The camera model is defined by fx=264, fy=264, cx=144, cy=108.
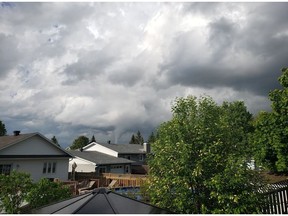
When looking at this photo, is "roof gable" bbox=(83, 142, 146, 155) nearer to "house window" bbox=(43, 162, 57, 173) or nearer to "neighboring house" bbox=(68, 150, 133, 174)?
"neighboring house" bbox=(68, 150, 133, 174)

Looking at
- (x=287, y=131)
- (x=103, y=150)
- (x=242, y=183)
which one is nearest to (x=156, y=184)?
(x=242, y=183)

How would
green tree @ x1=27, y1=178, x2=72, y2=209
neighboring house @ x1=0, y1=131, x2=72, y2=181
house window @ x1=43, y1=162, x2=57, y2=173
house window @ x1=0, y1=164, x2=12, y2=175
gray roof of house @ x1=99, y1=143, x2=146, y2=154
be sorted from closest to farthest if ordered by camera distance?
green tree @ x1=27, y1=178, x2=72, y2=209
house window @ x1=0, y1=164, x2=12, y2=175
neighboring house @ x1=0, y1=131, x2=72, y2=181
house window @ x1=43, y1=162, x2=57, y2=173
gray roof of house @ x1=99, y1=143, x2=146, y2=154

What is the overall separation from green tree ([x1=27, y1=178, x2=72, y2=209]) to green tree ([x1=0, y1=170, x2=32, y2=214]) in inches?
15.6

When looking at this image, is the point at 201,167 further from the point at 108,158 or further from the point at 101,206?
the point at 108,158

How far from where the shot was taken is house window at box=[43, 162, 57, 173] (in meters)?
31.4

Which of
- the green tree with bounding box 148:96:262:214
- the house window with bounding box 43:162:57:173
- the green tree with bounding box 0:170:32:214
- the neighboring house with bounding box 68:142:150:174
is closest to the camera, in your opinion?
the green tree with bounding box 148:96:262:214

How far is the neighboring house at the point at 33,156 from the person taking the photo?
28114 mm

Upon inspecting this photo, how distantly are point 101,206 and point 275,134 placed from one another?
14908 millimetres

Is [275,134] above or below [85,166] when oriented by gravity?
above

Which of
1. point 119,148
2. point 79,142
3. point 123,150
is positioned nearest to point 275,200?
point 123,150

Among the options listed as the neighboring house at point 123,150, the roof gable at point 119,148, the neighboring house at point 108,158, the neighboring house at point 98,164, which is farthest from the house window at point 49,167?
the roof gable at point 119,148

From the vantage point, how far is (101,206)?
439 cm

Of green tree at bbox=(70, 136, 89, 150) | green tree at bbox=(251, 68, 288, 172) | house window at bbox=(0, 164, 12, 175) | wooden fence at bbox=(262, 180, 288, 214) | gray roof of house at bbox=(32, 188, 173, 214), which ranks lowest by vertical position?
wooden fence at bbox=(262, 180, 288, 214)

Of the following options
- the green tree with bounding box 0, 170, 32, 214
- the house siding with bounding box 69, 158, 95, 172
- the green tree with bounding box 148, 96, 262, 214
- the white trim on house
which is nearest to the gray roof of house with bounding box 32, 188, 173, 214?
the green tree with bounding box 148, 96, 262, 214
